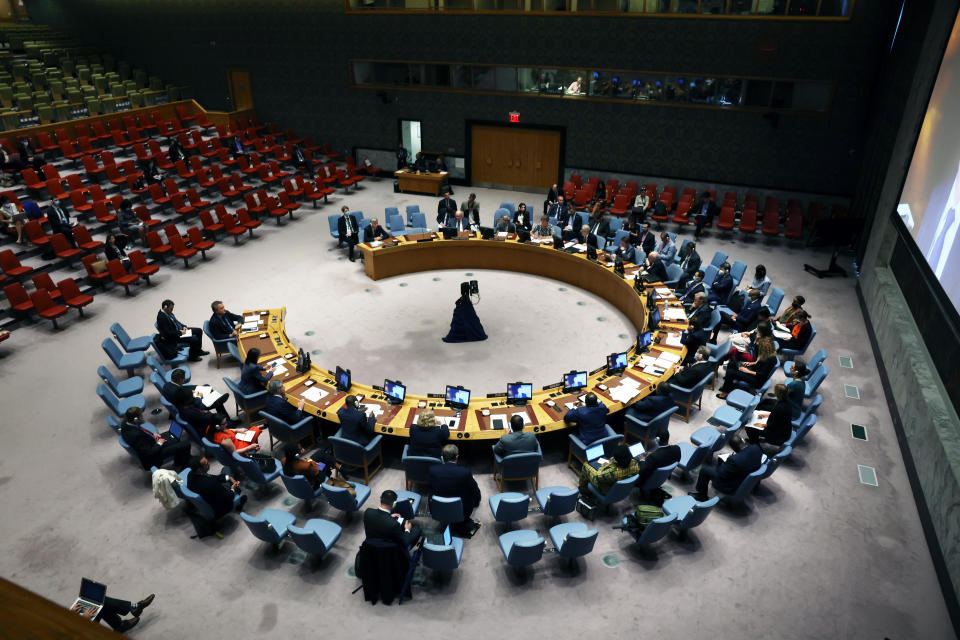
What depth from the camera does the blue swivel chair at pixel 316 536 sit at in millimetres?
6203

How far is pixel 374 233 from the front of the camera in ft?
47.1

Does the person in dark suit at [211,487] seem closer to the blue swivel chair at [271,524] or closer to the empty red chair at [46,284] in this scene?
the blue swivel chair at [271,524]

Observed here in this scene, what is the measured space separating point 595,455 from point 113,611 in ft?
17.6

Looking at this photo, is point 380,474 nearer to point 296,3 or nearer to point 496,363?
point 496,363

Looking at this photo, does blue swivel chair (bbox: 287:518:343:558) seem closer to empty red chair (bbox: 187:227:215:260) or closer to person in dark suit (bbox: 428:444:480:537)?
person in dark suit (bbox: 428:444:480:537)

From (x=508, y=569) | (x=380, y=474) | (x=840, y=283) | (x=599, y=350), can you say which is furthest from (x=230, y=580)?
(x=840, y=283)

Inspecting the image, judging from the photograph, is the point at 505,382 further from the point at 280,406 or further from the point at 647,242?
the point at 647,242

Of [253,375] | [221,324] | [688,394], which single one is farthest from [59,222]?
[688,394]

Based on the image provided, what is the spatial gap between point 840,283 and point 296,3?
18.4 m

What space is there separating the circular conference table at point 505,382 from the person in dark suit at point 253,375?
0.21 m

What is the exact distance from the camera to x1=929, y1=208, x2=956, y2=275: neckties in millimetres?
8130

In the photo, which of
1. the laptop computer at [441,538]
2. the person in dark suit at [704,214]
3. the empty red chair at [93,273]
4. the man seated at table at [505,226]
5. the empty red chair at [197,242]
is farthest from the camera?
the person in dark suit at [704,214]

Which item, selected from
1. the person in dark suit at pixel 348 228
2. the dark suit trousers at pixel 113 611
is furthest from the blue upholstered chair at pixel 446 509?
the person in dark suit at pixel 348 228

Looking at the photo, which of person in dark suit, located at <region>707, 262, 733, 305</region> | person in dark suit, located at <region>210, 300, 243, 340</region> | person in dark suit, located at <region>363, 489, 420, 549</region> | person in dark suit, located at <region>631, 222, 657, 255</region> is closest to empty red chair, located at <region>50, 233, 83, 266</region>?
person in dark suit, located at <region>210, 300, 243, 340</region>
